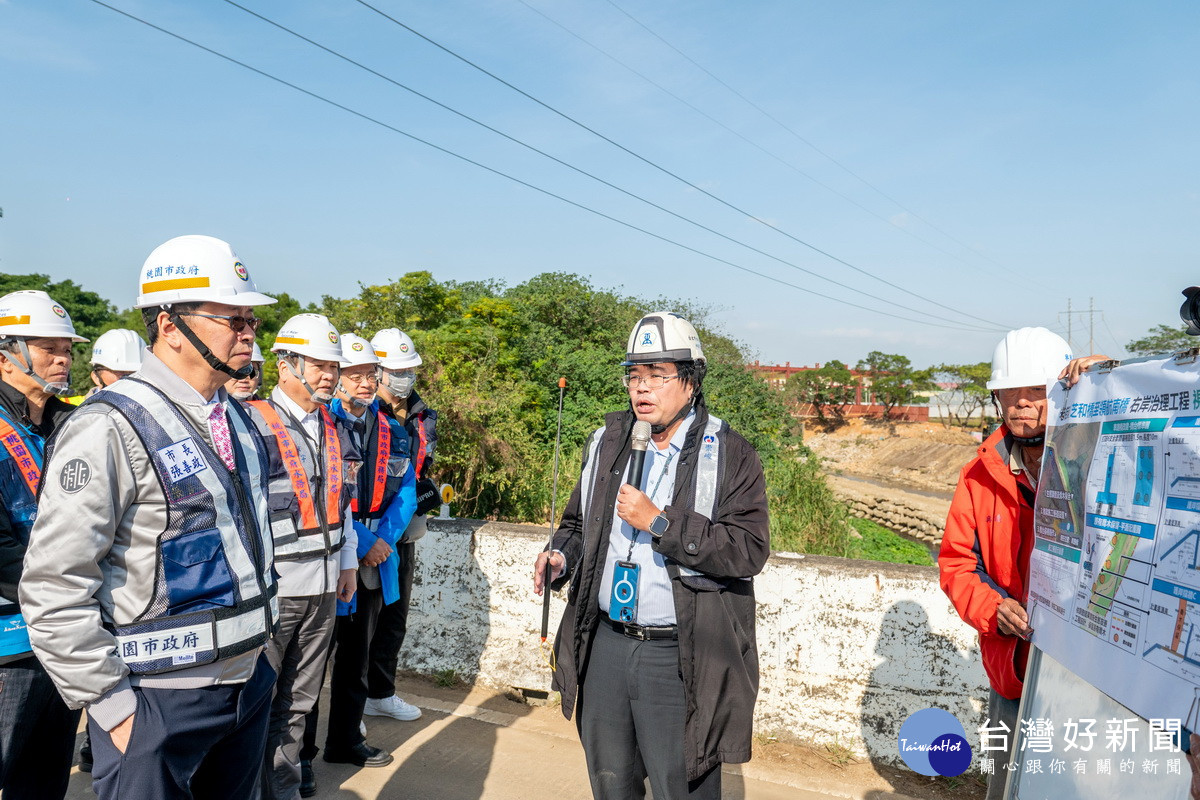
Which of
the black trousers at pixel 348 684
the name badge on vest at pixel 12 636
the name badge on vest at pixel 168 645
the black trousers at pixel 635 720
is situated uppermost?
the name badge on vest at pixel 168 645

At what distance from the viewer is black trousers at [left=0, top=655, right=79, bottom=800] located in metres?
2.77

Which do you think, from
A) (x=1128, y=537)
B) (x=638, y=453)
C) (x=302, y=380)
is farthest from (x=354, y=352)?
(x=1128, y=537)

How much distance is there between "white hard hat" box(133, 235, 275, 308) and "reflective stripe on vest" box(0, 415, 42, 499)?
1152 millimetres

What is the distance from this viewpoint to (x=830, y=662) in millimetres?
4348

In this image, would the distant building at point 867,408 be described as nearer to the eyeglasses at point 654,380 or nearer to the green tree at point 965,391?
the green tree at point 965,391

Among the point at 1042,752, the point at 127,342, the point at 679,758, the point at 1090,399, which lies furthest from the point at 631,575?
the point at 127,342

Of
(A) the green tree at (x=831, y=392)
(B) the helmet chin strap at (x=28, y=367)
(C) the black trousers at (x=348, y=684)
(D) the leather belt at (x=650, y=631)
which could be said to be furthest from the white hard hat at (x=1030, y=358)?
(A) the green tree at (x=831, y=392)

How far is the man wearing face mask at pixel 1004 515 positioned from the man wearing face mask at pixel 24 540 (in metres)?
3.26

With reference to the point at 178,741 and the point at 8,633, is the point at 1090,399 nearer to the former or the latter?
the point at 178,741

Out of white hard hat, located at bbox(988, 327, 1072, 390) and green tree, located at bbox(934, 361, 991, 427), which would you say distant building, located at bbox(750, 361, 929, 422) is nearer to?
green tree, located at bbox(934, 361, 991, 427)

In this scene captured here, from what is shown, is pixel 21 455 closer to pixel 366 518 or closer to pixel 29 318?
pixel 29 318

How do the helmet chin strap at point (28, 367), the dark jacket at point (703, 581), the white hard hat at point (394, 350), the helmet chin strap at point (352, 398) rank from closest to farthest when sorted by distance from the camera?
the dark jacket at point (703, 581) → the helmet chin strap at point (28, 367) → the helmet chin strap at point (352, 398) → the white hard hat at point (394, 350)

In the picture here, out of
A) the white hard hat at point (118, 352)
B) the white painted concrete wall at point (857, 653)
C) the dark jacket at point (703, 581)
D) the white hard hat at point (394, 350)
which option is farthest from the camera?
the white hard hat at point (118, 352)

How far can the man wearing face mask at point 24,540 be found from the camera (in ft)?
9.11
